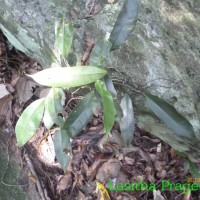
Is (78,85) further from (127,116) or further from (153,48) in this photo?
(153,48)

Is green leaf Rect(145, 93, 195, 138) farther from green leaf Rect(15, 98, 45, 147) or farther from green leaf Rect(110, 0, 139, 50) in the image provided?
green leaf Rect(15, 98, 45, 147)

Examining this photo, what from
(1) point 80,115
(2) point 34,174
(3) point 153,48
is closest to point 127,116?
(1) point 80,115

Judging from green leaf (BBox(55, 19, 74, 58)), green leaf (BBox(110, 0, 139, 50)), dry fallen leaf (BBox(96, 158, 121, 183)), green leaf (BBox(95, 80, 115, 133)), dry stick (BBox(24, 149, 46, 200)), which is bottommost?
dry stick (BBox(24, 149, 46, 200))

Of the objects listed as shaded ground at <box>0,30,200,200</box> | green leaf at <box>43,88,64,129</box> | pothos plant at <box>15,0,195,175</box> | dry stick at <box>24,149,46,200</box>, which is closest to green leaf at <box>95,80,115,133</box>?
pothos plant at <box>15,0,195,175</box>

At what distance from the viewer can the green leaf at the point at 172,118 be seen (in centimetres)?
111

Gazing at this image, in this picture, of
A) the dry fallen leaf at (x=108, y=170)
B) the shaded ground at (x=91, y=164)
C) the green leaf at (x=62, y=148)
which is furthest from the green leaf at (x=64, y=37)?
the dry fallen leaf at (x=108, y=170)

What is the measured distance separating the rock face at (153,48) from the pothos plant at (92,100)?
0.45 ft

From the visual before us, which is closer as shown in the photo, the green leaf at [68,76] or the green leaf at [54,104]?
the green leaf at [68,76]

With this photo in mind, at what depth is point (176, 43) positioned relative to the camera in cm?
128

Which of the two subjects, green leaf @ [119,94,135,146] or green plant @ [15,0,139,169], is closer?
green plant @ [15,0,139,169]

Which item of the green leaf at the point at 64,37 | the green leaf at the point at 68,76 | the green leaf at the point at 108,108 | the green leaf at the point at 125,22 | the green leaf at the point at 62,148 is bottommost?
the green leaf at the point at 62,148

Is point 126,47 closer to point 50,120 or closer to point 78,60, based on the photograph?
point 78,60

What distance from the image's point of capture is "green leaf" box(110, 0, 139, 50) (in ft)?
3.58

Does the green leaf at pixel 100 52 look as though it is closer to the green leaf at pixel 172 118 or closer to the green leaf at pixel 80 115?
the green leaf at pixel 80 115
